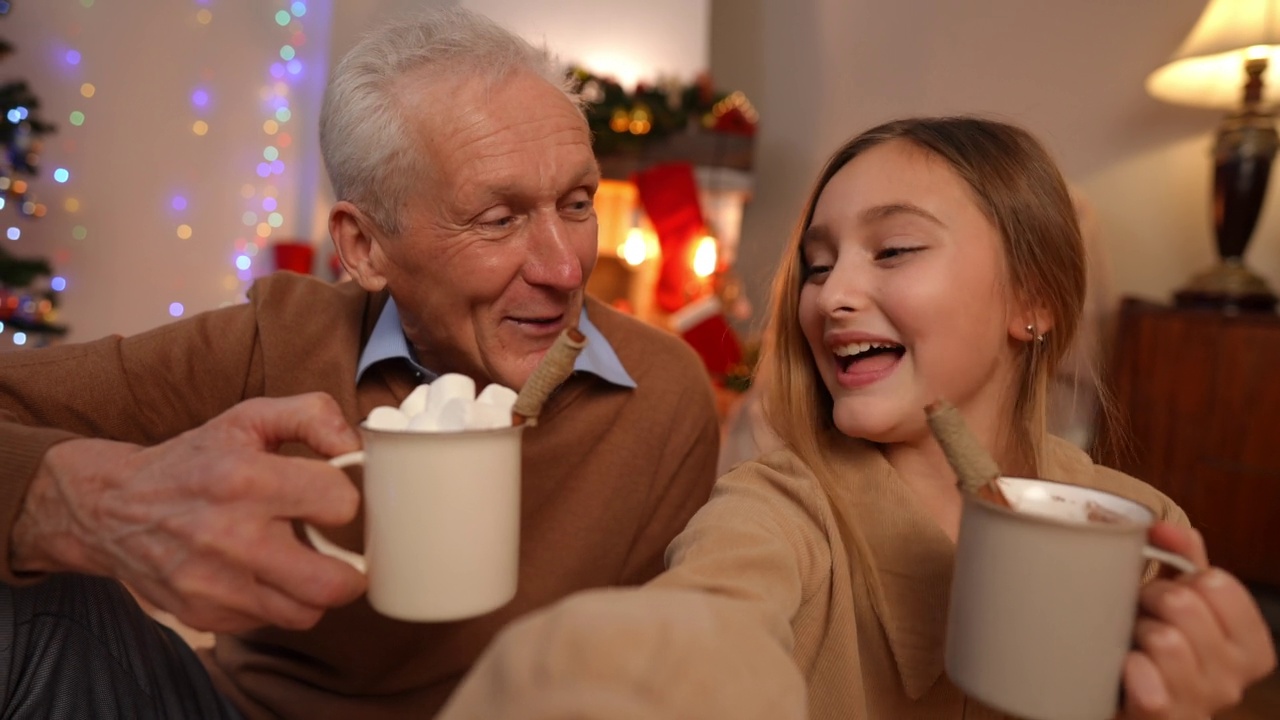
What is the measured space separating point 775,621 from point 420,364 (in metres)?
0.91

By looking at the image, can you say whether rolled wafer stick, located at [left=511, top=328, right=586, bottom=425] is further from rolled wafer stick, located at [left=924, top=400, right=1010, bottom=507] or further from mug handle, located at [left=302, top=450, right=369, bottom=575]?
rolled wafer stick, located at [left=924, top=400, right=1010, bottom=507]

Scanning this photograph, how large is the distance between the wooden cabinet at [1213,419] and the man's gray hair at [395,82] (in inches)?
82.8

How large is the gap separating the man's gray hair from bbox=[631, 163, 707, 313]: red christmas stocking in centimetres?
280

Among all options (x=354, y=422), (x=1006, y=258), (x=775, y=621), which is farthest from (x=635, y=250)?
(x=775, y=621)

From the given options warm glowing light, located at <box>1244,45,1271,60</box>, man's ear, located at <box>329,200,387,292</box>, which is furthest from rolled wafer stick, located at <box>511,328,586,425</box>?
warm glowing light, located at <box>1244,45,1271,60</box>

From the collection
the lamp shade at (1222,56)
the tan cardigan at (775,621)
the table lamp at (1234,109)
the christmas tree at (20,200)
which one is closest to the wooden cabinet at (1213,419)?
the table lamp at (1234,109)

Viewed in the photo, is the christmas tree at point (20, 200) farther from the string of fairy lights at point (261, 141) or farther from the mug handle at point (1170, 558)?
the mug handle at point (1170, 558)

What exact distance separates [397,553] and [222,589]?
17 centimetres

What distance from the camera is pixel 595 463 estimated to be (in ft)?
4.33

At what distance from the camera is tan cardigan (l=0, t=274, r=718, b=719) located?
1217mm

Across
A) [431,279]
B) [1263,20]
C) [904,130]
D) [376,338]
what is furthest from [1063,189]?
[1263,20]

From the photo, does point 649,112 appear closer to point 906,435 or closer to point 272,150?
point 272,150

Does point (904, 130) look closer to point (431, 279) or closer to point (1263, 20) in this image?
point (431, 279)

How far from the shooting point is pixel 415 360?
1422 millimetres
